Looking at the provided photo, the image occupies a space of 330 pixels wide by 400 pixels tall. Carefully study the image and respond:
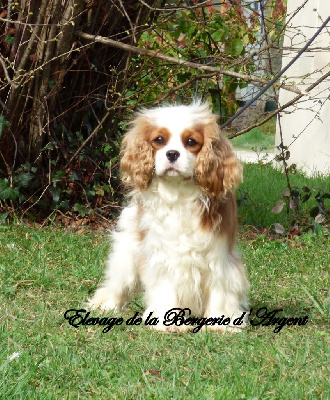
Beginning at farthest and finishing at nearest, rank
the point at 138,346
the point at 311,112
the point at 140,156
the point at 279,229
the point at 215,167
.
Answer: the point at 311,112 → the point at 279,229 → the point at 140,156 → the point at 215,167 → the point at 138,346

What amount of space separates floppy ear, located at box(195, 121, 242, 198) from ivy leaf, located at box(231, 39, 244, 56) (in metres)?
2.76

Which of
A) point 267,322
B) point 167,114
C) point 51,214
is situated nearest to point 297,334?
point 267,322

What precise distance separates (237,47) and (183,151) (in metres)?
3.09

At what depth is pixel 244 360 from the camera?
3582 millimetres

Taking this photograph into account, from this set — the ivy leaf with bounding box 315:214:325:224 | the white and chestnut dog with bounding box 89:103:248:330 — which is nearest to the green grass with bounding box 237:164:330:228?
the ivy leaf with bounding box 315:214:325:224

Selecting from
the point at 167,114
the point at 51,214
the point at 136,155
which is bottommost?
the point at 51,214

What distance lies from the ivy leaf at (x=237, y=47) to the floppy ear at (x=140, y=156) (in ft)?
9.00

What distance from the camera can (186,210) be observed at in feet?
13.3

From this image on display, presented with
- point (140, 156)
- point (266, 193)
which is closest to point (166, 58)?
point (140, 156)

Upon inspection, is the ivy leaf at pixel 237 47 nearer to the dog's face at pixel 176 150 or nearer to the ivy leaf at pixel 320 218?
the ivy leaf at pixel 320 218

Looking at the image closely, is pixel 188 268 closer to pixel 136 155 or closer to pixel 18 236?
pixel 136 155

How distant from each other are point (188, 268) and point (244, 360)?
0.68m

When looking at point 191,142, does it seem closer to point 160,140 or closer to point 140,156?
point 160,140

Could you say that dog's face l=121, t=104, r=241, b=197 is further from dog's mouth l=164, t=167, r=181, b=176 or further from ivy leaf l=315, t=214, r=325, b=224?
ivy leaf l=315, t=214, r=325, b=224
